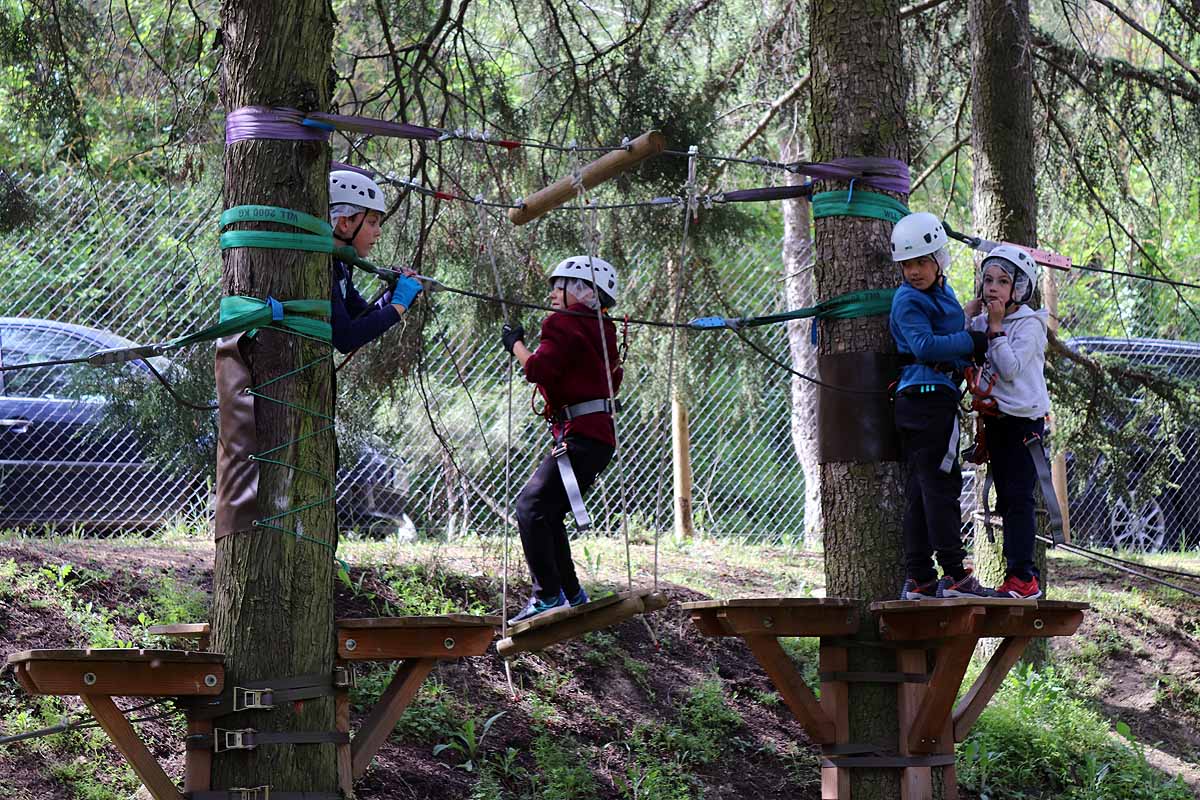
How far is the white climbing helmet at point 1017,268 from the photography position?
544cm

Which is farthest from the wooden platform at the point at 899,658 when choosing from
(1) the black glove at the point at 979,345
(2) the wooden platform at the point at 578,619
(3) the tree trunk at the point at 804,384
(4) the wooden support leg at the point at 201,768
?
(3) the tree trunk at the point at 804,384

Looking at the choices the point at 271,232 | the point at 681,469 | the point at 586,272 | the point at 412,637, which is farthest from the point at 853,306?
the point at 681,469

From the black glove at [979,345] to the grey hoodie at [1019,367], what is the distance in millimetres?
25

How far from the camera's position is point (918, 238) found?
206 inches

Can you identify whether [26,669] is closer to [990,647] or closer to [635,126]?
[635,126]

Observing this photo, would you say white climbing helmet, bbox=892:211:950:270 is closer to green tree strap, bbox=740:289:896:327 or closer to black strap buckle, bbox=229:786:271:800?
green tree strap, bbox=740:289:896:327

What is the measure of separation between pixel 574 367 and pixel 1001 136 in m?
4.03

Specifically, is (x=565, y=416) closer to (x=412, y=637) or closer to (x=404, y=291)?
(x=404, y=291)

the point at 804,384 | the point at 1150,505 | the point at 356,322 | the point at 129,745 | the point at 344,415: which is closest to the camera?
the point at 129,745

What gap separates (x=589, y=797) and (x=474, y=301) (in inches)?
121

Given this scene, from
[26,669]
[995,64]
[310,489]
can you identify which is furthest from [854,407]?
[995,64]

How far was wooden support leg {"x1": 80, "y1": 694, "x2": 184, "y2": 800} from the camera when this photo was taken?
4.24 m

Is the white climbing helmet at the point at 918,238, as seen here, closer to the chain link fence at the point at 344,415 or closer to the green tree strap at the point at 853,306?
the green tree strap at the point at 853,306

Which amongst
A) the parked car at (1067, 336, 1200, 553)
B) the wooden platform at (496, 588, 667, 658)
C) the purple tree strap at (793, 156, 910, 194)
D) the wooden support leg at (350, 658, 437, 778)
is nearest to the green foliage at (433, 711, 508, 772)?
the wooden platform at (496, 588, 667, 658)
